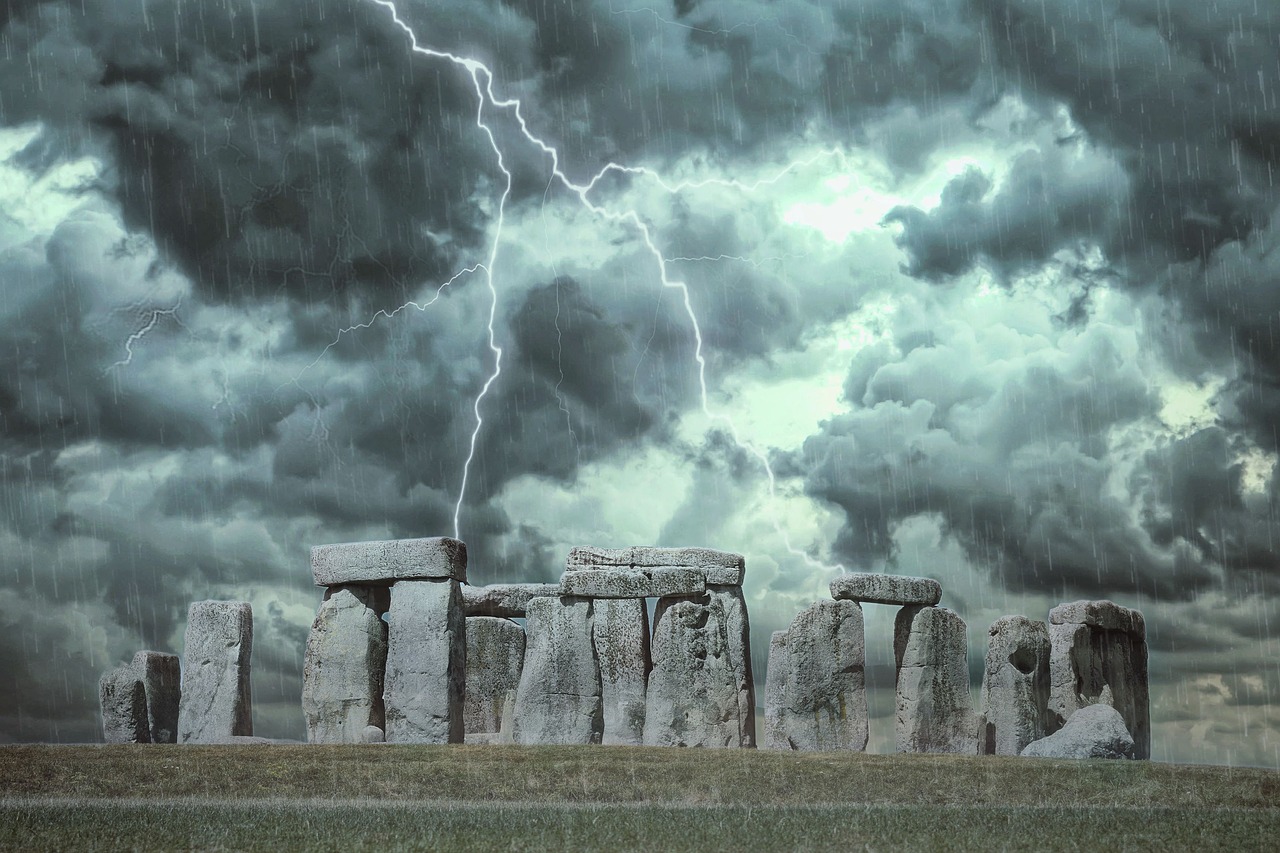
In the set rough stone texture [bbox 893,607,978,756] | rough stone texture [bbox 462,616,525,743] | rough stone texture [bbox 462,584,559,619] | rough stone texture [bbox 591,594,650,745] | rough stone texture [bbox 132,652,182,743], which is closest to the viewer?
rough stone texture [bbox 591,594,650,745]

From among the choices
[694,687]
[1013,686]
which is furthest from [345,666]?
[1013,686]

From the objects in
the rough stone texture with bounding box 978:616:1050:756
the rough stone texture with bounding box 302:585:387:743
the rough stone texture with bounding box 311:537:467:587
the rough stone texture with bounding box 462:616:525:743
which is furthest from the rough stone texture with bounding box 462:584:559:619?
the rough stone texture with bounding box 978:616:1050:756

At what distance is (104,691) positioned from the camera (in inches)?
897

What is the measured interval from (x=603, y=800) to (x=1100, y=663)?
11792 millimetres

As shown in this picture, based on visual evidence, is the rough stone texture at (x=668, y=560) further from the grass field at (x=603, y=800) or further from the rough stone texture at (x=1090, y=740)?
the rough stone texture at (x=1090, y=740)

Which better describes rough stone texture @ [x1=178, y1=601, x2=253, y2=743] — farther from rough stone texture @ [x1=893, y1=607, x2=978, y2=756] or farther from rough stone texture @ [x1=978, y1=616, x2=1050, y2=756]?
rough stone texture @ [x1=978, y1=616, x2=1050, y2=756]

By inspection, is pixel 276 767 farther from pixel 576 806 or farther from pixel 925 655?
pixel 925 655

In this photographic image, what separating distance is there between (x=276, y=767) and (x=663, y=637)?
255 inches

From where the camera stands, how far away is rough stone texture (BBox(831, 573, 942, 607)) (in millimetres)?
22438

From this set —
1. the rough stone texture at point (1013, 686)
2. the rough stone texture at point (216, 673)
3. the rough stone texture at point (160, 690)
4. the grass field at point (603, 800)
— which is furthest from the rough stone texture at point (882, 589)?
the rough stone texture at point (160, 690)

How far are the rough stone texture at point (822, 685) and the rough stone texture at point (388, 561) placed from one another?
5321 millimetres

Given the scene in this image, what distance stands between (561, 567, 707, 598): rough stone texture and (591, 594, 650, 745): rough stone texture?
222 mm

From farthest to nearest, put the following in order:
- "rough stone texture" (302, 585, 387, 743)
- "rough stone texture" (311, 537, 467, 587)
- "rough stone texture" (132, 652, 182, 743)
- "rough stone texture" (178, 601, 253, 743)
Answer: "rough stone texture" (132, 652, 182, 743) < "rough stone texture" (178, 601, 253, 743) < "rough stone texture" (302, 585, 387, 743) < "rough stone texture" (311, 537, 467, 587)

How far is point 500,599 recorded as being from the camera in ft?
81.1
